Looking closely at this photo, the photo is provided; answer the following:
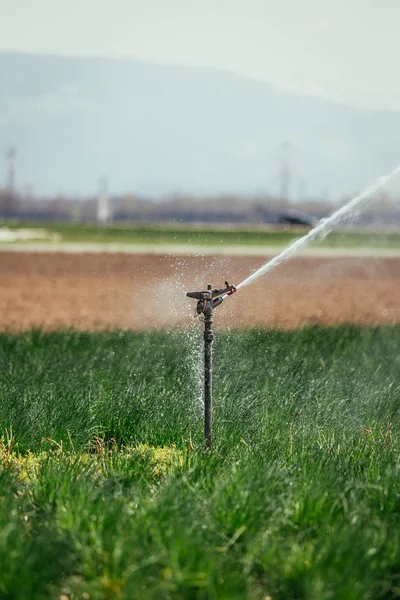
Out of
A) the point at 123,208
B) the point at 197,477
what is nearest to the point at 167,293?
the point at 197,477

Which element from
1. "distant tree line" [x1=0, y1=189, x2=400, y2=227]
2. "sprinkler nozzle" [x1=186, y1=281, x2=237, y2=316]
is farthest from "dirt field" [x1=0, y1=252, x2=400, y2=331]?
"distant tree line" [x1=0, y1=189, x2=400, y2=227]

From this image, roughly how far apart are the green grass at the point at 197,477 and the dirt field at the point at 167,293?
87 centimetres

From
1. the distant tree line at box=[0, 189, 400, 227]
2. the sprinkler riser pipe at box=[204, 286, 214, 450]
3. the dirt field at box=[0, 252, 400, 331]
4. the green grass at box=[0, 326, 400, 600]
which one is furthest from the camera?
the distant tree line at box=[0, 189, 400, 227]

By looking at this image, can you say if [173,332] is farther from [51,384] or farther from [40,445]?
[40,445]

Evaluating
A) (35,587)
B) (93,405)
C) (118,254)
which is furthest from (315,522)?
(118,254)

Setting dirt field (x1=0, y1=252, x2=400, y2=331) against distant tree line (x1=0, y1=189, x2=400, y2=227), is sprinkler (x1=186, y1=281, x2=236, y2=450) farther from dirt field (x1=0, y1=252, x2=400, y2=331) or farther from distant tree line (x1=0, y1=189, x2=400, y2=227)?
distant tree line (x1=0, y1=189, x2=400, y2=227)

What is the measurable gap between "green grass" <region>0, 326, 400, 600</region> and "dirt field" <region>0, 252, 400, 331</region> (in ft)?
2.84

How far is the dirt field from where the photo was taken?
10586 millimetres

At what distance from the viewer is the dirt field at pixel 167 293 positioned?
10.6 m

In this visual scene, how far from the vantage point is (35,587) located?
9.80ft

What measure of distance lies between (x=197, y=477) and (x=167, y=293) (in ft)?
9.29

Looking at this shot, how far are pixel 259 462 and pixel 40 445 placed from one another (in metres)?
1.18

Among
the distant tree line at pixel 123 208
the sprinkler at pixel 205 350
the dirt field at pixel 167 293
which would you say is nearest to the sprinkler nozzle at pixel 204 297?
the sprinkler at pixel 205 350

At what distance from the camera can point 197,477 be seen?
4055 mm
